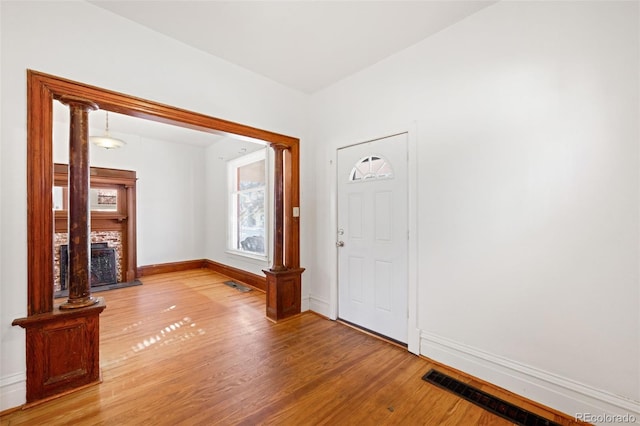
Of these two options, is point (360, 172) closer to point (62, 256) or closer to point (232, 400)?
point (232, 400)

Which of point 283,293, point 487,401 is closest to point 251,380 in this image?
point 283,293

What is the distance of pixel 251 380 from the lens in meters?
2.09

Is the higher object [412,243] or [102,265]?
[412,243]

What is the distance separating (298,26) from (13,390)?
3.47 metres

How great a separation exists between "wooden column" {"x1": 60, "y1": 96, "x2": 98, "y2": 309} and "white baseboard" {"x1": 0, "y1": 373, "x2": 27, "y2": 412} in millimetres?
509

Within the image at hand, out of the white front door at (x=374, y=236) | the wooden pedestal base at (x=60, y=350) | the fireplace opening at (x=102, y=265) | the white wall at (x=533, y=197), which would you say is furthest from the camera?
the fireplace opening at (x=102, y=265)

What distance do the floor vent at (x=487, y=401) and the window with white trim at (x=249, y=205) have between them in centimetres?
318

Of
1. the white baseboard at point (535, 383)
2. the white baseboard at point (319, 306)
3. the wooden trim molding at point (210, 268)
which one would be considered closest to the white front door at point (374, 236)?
the white baseboard at point (319, 306)

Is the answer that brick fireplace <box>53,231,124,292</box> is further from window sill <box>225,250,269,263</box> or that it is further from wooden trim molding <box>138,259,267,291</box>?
window sill <box>225,250,269,263</box>

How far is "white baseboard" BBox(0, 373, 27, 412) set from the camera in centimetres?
176

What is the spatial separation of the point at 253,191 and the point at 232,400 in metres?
3.81

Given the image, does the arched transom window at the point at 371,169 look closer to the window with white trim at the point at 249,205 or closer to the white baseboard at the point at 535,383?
the white baseboard at the point at 535,383

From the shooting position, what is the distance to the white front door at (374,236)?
268cm

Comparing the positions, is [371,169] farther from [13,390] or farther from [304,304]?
[13,390]
